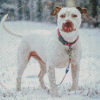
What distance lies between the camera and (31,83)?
195 inches

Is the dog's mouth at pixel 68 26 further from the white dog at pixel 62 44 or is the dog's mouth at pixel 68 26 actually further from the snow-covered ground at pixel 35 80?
the snow-covered ground at pixel 35 80

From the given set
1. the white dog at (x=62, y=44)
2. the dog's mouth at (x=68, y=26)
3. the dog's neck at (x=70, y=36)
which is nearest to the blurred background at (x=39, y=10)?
the white dog at (x=62, y=44)

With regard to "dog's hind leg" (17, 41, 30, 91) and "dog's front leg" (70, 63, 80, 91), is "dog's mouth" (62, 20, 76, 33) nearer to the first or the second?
"dog's front leg" (70, 63, 80, 91)

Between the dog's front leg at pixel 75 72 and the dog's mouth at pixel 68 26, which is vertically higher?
the dog's mouth at pixel 68 26

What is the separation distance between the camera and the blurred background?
59.0 feet

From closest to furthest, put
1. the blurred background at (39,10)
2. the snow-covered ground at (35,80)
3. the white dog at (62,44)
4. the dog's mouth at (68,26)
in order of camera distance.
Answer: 1. the dog's mouth at (68,26)
2. the white dog at (62,44)
3. the snow-covered ground at (35,80)
4. the blurred background at (39,10)

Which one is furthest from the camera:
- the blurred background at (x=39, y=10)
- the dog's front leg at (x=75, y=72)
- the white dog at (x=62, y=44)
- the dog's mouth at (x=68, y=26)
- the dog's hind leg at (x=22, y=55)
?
the blurred background at (x=39, y=10)

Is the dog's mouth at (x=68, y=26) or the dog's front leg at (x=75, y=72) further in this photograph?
the dog's front leg at (x=75, y=72)

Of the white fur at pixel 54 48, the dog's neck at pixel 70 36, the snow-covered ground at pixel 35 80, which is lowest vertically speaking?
the snow-covered ground at pixel 35 80

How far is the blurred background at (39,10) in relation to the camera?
1797 centimetres

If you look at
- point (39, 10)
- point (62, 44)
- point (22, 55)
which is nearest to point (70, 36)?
point (62, 44)

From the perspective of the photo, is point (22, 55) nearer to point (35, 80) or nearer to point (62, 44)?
point (62, 44)

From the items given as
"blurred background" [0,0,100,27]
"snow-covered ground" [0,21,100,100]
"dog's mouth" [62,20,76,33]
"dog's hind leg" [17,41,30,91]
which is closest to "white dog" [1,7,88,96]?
"dog's mouth" [62,20,76,33]

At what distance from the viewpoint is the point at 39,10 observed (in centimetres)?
2061
